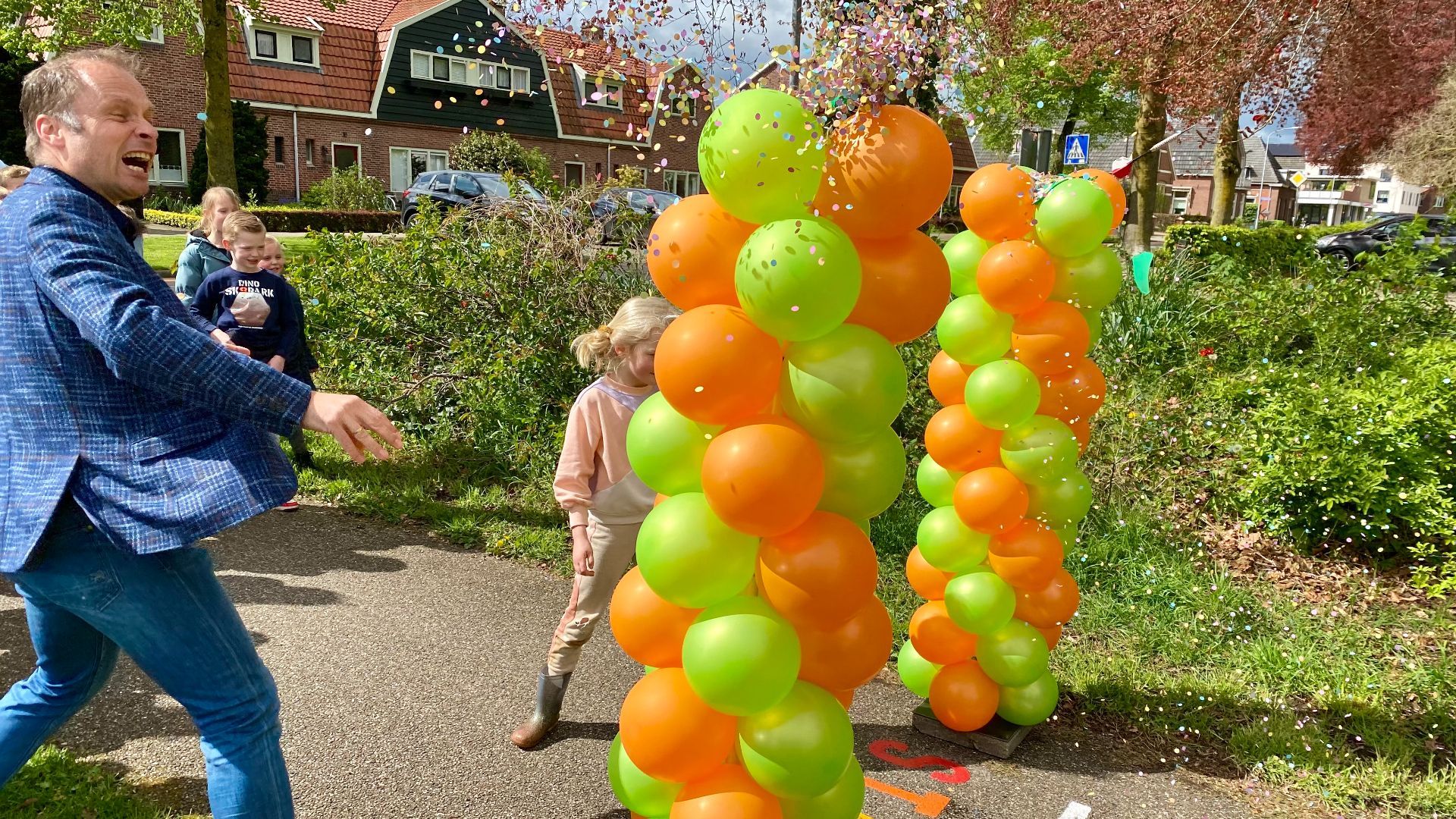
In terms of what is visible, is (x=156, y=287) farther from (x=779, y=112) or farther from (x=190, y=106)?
(x=190, y=106)

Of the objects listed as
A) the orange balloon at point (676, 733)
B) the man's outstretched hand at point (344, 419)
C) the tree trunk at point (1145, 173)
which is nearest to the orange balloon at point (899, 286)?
the orange balloon at point (676, 733)

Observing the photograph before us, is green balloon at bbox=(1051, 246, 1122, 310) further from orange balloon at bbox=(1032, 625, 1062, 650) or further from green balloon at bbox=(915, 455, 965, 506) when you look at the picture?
orange balloon at bbox=(1032, 625, 1062, 650)

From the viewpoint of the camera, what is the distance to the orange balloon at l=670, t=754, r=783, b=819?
→ 77.1 inches

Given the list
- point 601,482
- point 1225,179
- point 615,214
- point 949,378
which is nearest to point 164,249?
point 615,214

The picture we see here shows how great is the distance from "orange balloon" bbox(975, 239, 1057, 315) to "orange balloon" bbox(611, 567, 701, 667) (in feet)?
5.31

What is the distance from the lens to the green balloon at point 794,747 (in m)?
1.95

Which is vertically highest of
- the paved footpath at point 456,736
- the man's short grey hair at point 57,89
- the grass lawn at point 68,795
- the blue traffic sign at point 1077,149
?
the blue traffic sign at point 1077,149

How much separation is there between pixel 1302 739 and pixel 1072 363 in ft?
5.28

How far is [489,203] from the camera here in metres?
7.22

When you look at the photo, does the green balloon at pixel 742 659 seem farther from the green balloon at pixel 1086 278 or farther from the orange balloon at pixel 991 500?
the green balloon at pixel 1086 278

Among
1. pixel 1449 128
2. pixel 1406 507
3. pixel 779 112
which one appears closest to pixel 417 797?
pixel 779 112

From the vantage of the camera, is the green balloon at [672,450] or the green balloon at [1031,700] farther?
the green balloon at [1031,700]

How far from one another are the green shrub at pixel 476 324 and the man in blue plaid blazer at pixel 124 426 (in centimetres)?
384

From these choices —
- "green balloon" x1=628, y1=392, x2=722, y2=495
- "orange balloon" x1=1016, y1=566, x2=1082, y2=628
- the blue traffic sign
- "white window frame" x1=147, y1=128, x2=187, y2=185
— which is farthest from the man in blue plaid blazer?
"white window frame" x1=147, y1=128, x2=187, y2=185
